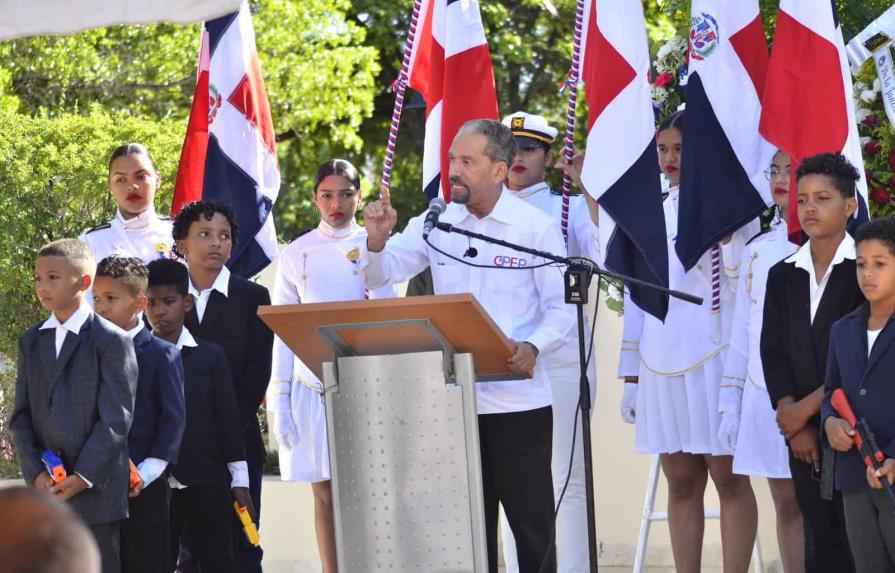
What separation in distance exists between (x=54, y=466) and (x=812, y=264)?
297cm

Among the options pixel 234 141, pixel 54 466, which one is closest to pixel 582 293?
pixel 54 466

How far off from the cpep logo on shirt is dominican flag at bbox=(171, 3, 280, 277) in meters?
2.61

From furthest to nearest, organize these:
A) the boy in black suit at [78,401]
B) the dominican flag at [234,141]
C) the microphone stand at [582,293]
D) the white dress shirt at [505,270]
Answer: the dominican flag at [234,141] → the white dress shirt at [505,270] → the boy in black suit at [78,401] → the microphone stand at [582,293]

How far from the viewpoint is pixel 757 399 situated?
603 cm

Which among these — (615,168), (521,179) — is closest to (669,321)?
→ (615,168)

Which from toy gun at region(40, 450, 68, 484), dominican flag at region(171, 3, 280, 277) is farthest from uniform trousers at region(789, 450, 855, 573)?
dominican flag at region(171, 3, 280, 277)

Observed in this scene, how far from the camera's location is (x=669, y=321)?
21.1 feet

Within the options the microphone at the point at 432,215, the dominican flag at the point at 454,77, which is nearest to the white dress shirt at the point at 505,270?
the microphone at the point at 432,215

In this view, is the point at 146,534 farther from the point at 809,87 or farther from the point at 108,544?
the point at 809,87

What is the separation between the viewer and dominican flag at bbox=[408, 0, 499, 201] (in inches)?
294

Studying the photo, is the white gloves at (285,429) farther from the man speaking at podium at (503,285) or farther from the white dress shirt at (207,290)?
the man speaking at podium at (503,285)

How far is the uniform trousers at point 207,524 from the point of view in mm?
5873

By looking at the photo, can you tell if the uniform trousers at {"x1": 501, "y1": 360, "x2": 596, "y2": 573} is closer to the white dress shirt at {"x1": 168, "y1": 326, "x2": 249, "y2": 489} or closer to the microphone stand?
the white dress shirt at {"x1": 168, "y1": 326, "x2": 249, "y2": 489}

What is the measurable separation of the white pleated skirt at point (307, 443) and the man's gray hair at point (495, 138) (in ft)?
Result: 6.55
